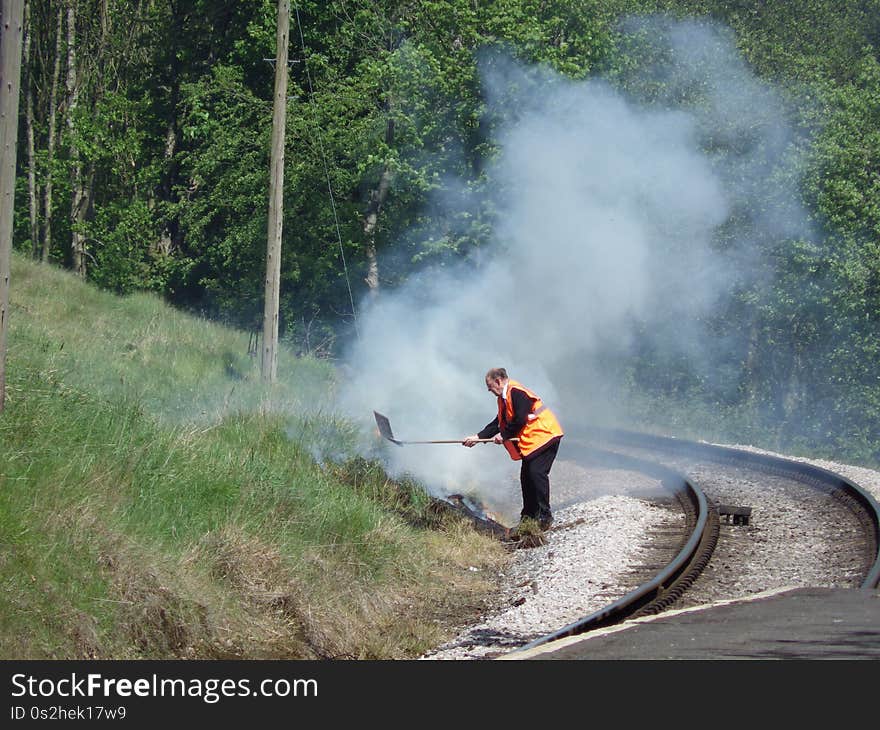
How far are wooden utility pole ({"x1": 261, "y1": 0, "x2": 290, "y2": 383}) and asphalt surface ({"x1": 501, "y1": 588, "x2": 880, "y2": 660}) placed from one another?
8969 mm

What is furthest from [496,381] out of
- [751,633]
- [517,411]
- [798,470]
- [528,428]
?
[798,470]

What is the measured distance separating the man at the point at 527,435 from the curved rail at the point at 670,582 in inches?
63.5

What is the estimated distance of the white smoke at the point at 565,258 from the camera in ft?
54.9

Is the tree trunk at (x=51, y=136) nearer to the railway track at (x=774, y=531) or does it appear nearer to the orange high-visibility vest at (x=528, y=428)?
the railway track at (x=774, y=531)

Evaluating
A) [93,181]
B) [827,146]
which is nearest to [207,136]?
[93,181]

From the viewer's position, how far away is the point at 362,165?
2483cm

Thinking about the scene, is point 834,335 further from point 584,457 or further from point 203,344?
point 203,344

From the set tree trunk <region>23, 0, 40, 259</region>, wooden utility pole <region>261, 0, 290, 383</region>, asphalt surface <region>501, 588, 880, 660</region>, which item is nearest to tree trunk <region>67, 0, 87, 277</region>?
tree trunk <region>23, 0, 40, 259</region>

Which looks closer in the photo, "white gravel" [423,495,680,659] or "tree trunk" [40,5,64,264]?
"white gravel" [423,495,680,659]

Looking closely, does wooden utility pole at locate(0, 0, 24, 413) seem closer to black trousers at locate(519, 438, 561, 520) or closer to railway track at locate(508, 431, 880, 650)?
railway track at locate(508, 431, 880, 650)

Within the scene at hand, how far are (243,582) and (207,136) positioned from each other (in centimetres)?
2351

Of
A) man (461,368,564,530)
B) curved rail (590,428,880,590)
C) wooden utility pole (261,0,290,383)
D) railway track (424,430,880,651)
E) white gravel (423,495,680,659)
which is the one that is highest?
wooden utility pole (261,0,290,383)

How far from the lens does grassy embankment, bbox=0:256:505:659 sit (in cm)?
719

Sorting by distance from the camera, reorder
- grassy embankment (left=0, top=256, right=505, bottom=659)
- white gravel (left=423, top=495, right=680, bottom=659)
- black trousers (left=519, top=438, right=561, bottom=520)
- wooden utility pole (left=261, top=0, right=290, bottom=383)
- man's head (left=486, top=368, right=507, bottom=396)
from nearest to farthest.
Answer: grassy embankment (left=0, top=256, right=505, bottom=659)
white gravel (left=423, top=495, right=680, bottom=659)
man's head (left=486, top=368, right=507, bottom=396)
black trousers (left=519, top=438, right=561, bottom=520)
wooden utility pole (left=261, top=0, right=290, bottom=383)
